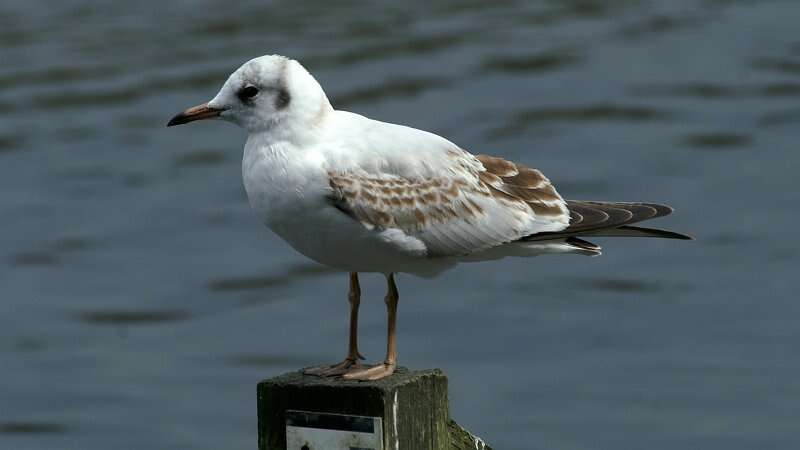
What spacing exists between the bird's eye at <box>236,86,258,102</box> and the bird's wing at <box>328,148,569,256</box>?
616mm

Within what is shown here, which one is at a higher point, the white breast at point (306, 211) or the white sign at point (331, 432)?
the white breast at point (306, 211)

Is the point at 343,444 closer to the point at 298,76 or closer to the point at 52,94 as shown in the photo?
the point at 298,76

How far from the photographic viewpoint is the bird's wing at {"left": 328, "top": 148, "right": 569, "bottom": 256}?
29.1 feet

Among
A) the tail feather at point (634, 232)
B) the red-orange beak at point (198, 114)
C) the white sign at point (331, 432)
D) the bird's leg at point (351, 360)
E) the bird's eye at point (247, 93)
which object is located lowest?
the white sign at point (331, 432)

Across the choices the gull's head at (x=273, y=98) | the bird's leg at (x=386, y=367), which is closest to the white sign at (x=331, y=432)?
the bird's leg at (x=386, y=367)

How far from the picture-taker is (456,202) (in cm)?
946

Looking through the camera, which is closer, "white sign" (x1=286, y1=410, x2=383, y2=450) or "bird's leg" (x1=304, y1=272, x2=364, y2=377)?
"white sign" (x1=286, y1=410, x2=383, y2=450)

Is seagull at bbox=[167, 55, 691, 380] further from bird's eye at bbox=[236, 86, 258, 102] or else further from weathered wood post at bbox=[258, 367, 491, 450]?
weathered wood post at bbox=[258, 367, 491, 450]

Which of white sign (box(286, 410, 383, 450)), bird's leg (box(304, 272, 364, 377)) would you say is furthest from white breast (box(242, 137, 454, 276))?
white sign (box(286, 410, 383, 450))

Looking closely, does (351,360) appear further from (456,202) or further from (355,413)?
(456,202)

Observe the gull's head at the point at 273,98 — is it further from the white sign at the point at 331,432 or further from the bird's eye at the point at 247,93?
the white sign at the point at 331,432

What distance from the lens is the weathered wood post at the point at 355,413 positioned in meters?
8.09

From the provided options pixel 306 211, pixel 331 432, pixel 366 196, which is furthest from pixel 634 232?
pixel 331 432

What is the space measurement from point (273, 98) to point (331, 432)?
6.00 ft
